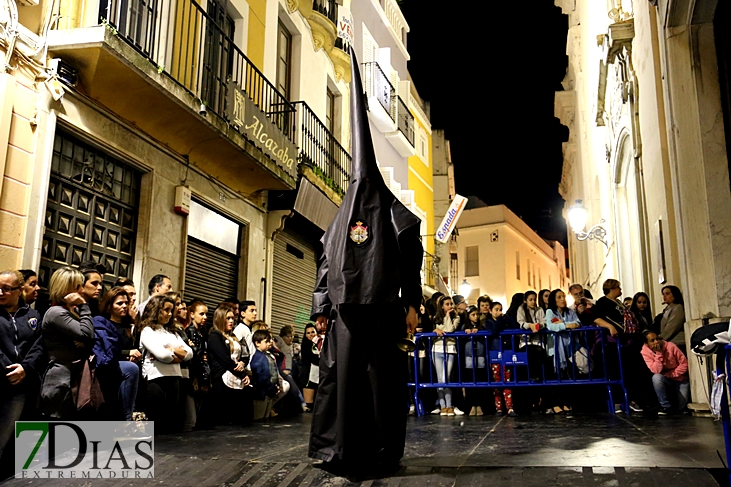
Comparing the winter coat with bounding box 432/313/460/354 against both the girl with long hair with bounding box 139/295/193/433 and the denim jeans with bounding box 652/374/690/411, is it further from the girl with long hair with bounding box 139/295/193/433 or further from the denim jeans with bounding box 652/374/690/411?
the girl with long hair with bounding box 139/295/193/433

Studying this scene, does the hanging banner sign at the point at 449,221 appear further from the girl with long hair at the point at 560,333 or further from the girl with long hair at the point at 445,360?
the girl with long hair at the point at 560,333

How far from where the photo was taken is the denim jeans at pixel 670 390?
26.5 feet

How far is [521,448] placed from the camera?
4.81m

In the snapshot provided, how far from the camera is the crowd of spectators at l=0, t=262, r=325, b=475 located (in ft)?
16.2

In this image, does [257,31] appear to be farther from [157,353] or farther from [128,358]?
[128,358]

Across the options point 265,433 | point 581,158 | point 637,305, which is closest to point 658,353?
point 637,305

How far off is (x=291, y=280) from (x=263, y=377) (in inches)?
234

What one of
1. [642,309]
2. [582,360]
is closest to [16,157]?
[582,360]

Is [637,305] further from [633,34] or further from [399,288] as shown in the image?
[399,288]

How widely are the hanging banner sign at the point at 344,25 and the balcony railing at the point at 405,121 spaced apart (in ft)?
19.1

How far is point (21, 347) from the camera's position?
4.91 m

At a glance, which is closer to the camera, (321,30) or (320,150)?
(320,150)

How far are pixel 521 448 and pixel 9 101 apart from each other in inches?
236

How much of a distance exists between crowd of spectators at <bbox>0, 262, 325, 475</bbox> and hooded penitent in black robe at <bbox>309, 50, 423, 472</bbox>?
7.32ft
